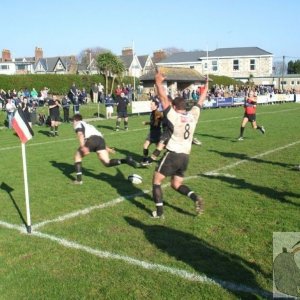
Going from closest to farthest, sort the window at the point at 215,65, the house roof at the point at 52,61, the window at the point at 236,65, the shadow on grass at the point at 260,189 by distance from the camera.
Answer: the shadow on grass at the point at 260,189 < the window at the point at 236,65 < the window at the point at 215,65 < the house roof at the point at 52,61

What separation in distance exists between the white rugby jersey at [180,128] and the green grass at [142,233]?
1.17 metres

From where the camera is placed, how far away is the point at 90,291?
4.64m

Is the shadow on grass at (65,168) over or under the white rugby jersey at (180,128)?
under

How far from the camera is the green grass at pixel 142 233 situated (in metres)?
4.73

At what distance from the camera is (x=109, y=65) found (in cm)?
4338

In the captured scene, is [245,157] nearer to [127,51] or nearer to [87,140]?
[87,140]

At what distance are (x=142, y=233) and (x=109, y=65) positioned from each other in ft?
126

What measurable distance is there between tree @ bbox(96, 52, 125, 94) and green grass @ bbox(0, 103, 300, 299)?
107 feet

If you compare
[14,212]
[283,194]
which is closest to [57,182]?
[14,212]

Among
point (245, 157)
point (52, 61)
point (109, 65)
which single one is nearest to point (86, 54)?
point (52, 61)

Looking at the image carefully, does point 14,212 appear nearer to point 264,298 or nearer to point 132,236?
point 132,236

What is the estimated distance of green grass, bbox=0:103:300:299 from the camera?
15.5ft

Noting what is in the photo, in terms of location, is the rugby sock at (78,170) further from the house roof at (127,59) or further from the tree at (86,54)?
the tree at (86,54)

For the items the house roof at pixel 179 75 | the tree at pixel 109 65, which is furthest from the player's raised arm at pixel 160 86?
the house roof at pixel 179 75
